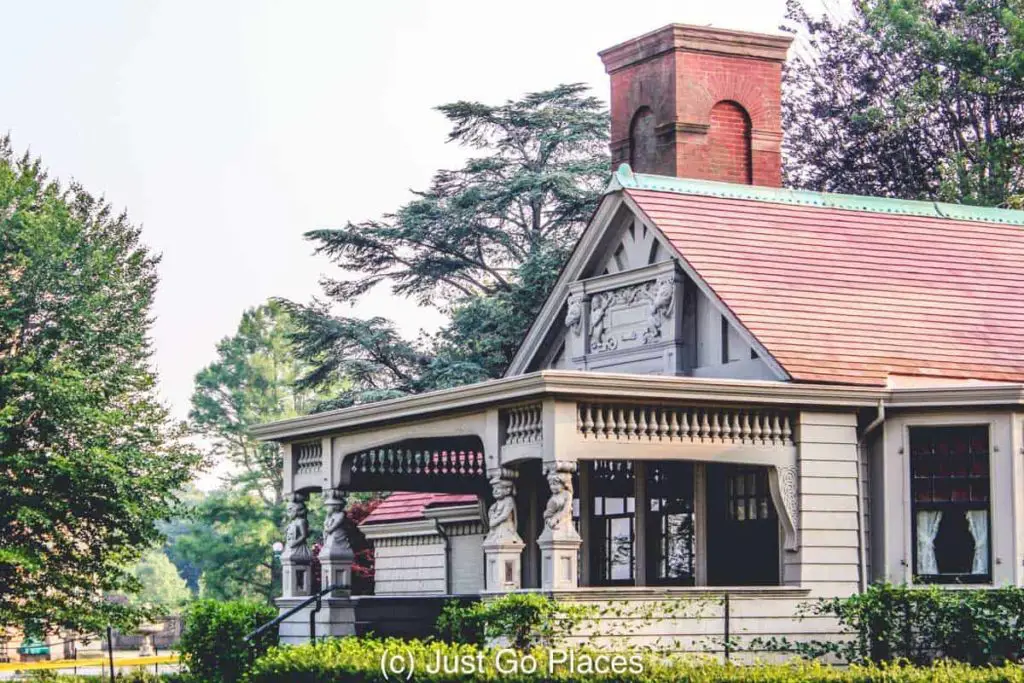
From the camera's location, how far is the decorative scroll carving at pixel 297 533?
2470cm

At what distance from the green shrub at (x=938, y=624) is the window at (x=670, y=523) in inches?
137

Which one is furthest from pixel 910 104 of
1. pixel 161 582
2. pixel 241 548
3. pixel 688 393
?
pixel 161 582

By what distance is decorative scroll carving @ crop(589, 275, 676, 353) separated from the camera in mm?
23234

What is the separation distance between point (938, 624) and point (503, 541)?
4773 mm

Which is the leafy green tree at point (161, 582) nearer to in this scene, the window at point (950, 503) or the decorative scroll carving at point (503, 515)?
the decorative scroll carving at point (503, 515)

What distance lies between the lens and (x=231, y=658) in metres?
24.4

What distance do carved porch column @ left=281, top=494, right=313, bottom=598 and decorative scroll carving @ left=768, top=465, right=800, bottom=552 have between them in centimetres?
710

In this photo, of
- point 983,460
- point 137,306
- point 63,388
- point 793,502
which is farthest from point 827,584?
point 137,306

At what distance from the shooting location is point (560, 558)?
63.7ft

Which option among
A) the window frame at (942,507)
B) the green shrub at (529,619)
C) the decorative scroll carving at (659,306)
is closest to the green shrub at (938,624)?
the window frame at (942,507)

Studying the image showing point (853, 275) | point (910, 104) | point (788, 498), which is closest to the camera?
point (788, 498)

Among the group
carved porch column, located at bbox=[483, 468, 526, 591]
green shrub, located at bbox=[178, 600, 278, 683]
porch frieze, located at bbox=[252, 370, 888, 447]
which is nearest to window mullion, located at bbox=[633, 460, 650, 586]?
porch frieze, located at bbox=[252, 370, 888, 447]

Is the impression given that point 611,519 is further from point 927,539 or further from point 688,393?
point 927,539

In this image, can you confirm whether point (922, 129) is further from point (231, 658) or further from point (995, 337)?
point (231, 658)
